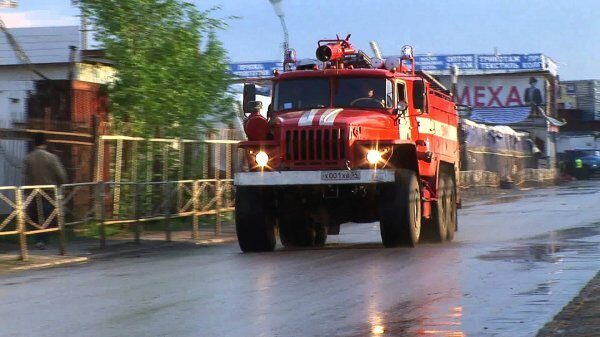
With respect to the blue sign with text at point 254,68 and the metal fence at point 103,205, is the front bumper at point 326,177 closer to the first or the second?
the metal fence at point 103,205

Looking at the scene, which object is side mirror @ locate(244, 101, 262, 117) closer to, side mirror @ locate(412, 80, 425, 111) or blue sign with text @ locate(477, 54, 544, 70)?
side mirror @ locate(412, 80, 425, 111)

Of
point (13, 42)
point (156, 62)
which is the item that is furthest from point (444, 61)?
point (13, 42)

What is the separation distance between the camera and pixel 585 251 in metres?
16.2

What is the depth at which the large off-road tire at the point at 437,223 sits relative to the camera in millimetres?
18938

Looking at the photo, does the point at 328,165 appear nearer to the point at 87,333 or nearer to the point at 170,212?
the point at 170,212

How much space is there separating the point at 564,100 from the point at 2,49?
263ft

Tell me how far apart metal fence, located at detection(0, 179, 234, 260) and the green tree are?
2063mm

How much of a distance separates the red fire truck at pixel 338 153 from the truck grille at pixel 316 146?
0.02m

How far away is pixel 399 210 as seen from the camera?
53.7ft

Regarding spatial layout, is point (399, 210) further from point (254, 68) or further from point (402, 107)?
point (254, 68)

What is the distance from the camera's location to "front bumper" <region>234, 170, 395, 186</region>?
16.0 m

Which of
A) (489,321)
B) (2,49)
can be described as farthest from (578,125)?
(489,321)

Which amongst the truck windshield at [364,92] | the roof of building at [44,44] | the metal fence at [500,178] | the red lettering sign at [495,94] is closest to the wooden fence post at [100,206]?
the truck windshield at [364,92]

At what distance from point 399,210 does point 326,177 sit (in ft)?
4.09
